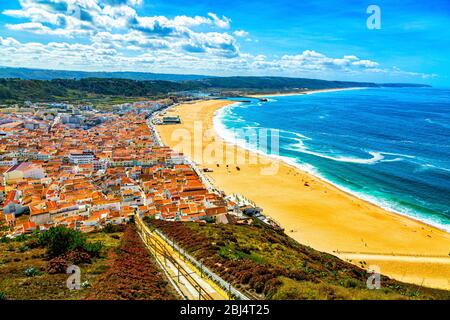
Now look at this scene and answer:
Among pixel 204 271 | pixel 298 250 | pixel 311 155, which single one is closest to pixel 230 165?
pixel 311 155

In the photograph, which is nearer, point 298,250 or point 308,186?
point 298,250

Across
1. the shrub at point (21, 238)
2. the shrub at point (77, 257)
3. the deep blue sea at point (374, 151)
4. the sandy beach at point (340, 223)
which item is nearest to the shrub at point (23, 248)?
the shrub at point (21, 238)

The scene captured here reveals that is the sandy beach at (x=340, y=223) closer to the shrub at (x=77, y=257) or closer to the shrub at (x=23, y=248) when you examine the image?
the shrub at (x=77, y=257)

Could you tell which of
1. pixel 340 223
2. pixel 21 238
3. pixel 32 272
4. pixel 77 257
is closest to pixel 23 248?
pixel 21 238

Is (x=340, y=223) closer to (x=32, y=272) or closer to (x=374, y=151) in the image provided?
(x=32, y=272)
